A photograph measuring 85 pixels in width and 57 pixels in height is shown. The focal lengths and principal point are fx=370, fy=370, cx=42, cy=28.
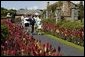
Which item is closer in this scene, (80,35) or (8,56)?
(8,56)

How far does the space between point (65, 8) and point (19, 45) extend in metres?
24.6

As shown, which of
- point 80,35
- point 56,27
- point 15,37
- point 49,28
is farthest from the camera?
point 49,28

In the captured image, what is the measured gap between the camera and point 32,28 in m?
25.0

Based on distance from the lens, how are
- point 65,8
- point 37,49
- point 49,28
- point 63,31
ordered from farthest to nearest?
point 65,8, point 49,28, point 63,31, point 37,49

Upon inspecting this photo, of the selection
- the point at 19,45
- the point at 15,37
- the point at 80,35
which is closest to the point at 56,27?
the point at 80,35

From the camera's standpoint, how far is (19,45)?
12164 mm

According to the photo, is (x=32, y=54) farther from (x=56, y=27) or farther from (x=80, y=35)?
(x=56, y=27)

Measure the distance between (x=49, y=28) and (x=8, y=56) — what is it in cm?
1466

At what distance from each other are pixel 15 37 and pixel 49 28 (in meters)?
10.5

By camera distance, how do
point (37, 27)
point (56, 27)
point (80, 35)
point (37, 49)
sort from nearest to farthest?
point (37, 49)
point (80, 35)
point (56, 27)
point (37, 27)

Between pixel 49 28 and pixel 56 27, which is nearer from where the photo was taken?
pixel 56 27

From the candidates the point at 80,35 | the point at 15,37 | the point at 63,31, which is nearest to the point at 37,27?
the point at 63,31

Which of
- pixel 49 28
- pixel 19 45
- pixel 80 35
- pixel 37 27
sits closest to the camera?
pixel 19 45

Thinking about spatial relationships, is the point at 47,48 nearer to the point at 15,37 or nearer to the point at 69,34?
the point at 15,37
